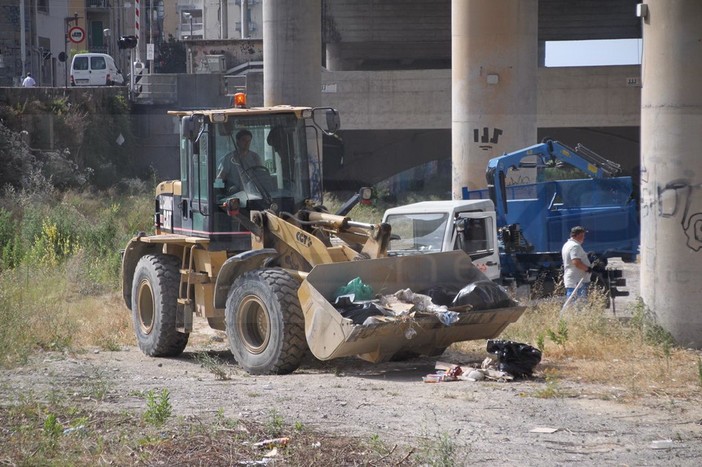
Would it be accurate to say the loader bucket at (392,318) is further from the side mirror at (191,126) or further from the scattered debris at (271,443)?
the scattered debris at (271,443)

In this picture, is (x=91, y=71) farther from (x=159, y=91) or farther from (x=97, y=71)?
(x=159, y=91)

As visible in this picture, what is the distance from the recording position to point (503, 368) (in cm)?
1070

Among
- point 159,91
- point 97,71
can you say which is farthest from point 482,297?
point 97,71

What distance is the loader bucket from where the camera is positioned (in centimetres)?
1038

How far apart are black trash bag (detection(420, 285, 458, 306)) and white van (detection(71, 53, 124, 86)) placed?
35.7 m

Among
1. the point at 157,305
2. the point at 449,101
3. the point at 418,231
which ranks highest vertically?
the point at 449,101

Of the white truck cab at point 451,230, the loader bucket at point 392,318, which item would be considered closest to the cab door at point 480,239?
the white truck cab at point 451,230

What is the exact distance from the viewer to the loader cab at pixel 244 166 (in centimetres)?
1223

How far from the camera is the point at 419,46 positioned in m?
46.2

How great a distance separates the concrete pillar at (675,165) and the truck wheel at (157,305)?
5.99 metres

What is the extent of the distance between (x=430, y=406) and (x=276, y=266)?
317cm

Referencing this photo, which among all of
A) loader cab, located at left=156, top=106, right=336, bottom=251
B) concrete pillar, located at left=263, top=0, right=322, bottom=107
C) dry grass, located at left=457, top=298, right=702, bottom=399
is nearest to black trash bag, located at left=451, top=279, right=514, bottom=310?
dry grass, located at left=457, top=298, right=702, bottom=399

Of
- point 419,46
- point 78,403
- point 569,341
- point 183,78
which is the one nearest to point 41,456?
point 78,403

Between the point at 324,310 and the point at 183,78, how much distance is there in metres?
29.9
